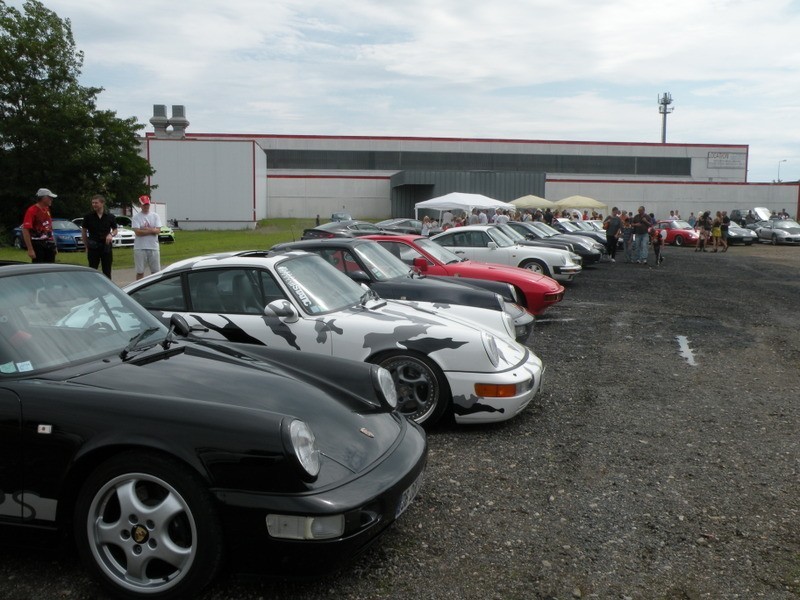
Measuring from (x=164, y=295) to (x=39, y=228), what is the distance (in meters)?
4.93

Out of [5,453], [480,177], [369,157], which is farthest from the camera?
A: [369,157]

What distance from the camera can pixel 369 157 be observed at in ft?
215

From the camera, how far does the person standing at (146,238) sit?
35.6ft

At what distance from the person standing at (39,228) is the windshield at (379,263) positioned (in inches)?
167

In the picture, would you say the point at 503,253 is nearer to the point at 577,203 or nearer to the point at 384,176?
the point at 577,203

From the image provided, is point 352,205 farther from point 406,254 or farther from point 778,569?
point 778,569

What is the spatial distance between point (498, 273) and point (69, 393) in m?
8.04

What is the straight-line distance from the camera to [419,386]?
5.20 meters

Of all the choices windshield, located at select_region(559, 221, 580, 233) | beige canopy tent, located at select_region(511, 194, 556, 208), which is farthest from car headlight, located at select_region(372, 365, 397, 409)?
beige canopy tent, located at select_region(511, 194, 556, 208)

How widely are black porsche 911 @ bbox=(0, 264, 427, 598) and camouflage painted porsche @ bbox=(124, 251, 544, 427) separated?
174 cm

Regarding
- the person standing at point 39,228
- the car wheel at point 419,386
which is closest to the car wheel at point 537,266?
the person standing at point 39,228

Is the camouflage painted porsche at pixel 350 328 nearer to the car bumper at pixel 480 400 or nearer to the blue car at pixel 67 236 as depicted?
the car bumper at pixel 480 400

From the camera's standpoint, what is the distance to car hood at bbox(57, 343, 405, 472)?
3.05 m

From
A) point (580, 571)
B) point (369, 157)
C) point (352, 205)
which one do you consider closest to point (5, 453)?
point (580, 571)
